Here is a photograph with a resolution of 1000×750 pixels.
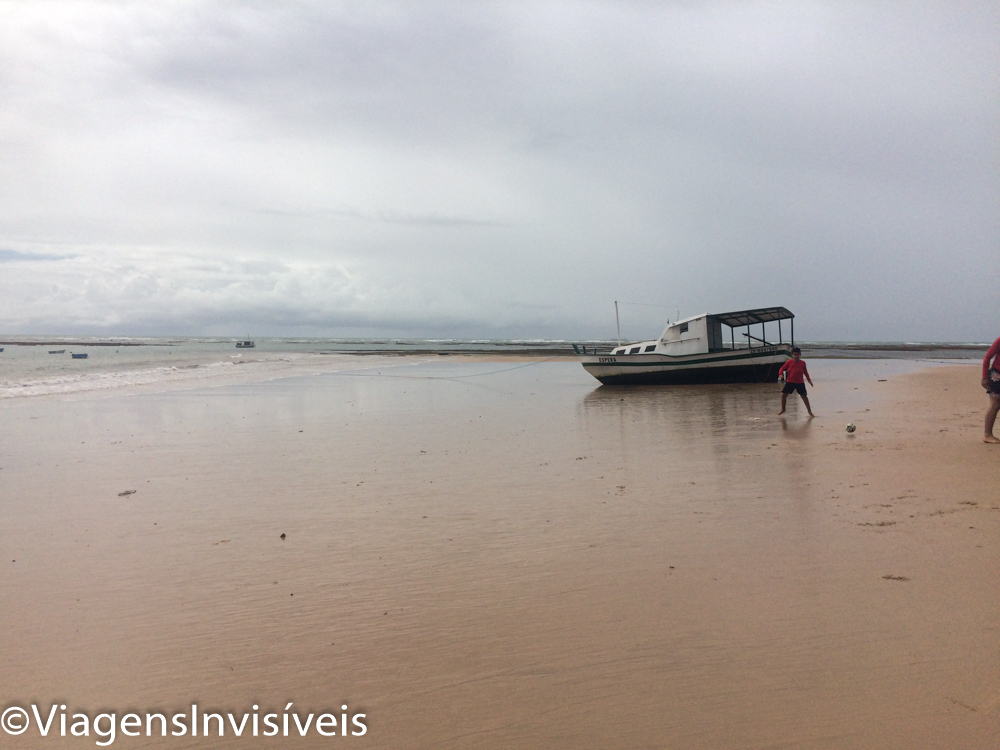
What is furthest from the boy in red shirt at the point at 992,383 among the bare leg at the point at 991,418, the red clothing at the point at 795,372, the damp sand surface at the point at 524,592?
the red clothing at the point at 795,372

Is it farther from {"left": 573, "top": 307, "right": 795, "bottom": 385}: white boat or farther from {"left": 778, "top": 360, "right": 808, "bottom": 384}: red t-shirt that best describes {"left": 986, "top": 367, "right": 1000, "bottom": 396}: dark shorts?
{"left": 573, "top": 307, "right": 795, "bottom": 385}: white boat

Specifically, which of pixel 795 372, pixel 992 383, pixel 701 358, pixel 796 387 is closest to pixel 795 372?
pixel 795 372

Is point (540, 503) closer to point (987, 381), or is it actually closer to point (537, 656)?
point (537, 656)

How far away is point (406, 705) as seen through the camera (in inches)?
138

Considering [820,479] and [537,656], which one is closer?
[537,656]

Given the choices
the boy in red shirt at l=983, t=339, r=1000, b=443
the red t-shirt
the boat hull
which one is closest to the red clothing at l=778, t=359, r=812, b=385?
the red t-shirt

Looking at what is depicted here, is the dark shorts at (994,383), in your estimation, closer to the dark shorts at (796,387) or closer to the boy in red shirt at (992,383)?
the boy in red shirt at (992,383)

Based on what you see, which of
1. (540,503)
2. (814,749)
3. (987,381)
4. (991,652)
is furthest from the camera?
(987,381)

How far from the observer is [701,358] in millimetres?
26250

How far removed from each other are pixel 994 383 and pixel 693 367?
51.7ft

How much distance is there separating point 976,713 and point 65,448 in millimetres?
13118

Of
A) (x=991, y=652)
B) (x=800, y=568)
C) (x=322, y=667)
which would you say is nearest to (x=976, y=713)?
(x=991, y=652)

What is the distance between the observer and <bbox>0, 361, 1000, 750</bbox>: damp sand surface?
11.3 feet

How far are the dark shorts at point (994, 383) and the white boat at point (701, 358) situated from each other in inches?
596
